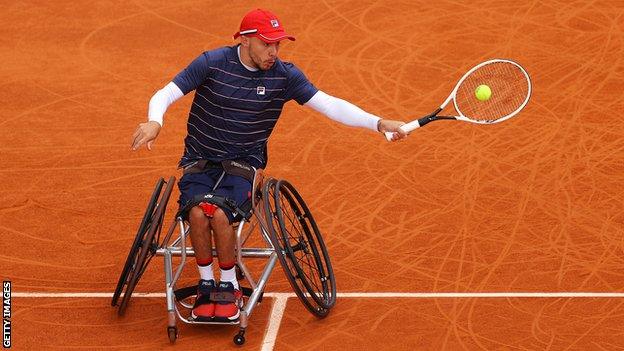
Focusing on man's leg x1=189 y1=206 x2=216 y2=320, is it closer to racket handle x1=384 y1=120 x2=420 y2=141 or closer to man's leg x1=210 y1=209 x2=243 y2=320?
man's leg x1=210 y1=209 x2=243 y2=320

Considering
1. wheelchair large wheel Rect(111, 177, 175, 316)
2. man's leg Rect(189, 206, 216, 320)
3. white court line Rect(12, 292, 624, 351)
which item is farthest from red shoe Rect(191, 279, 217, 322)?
white court line Rect(12, 292, 624, 351)

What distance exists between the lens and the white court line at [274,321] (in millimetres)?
7709

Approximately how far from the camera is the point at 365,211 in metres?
9.52

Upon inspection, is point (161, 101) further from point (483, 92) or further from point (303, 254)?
point (483, 92)

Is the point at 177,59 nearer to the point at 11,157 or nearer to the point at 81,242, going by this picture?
the point at 11,157

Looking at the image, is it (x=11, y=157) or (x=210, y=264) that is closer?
(x=210, y=264)

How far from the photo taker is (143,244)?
7473 mm

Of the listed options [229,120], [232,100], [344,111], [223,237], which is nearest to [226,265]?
[223,237]

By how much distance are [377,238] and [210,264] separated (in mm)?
1726

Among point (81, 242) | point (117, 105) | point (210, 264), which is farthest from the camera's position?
point (117, 105)

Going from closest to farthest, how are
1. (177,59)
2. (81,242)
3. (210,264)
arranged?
(210,264) < (81,242) < (177,59)

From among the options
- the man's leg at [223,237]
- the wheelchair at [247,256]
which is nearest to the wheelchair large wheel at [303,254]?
the wheelchair at [247,256]

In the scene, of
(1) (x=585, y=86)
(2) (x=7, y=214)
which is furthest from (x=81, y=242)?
(1) (x=585, y=86)

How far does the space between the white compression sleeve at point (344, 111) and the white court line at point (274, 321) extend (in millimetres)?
1303
